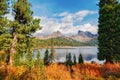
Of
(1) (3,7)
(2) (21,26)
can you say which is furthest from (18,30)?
(1) (3,7)

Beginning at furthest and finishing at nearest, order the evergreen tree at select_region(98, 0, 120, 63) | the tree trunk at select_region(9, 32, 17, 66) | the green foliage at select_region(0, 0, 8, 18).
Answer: the evergreen tree at select_region(98, 0, 120, 63)
the tree trunk at select_region(9, 32, 17, 66)
the green foliage at select_region(0, 0, 8, 18)

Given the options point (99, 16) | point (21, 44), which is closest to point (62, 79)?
point (21, 44)

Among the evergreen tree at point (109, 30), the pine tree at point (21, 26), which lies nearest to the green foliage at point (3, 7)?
the pine tree at point (21, 26)

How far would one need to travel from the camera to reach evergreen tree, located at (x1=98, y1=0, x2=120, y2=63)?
107ft

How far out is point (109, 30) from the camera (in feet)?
110

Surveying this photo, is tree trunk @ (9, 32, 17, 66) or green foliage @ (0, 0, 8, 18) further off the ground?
green foliage @ (0, 0, 8, 18)

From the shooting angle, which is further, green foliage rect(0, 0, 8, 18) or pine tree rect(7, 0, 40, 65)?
pine tree rect(7, 0, 40, 65)

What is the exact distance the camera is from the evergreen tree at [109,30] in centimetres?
3275

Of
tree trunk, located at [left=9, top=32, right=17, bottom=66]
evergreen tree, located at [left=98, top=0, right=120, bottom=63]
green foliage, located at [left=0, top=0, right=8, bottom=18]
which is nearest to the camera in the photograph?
green foliage, located at [left=0, top=0, right=8, bottom=18]

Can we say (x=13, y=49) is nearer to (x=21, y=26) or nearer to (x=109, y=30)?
(x=21, y=26)

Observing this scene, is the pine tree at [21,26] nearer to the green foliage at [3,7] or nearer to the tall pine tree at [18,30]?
the tall pine tree at [18,30]

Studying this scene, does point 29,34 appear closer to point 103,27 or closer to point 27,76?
point 103,27

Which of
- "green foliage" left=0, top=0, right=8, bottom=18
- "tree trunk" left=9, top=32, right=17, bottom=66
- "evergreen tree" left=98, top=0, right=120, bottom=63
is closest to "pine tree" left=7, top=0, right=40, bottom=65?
"tree trunk" left=9, top=32, right=17, bottom=66

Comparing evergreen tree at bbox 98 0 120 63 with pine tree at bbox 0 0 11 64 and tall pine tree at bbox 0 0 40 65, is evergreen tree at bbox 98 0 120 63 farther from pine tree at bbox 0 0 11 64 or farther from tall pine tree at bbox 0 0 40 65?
pine tree at bbox 0 0 11 64
